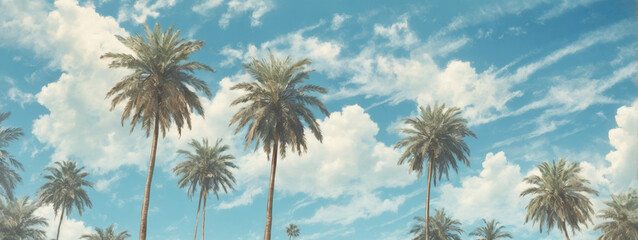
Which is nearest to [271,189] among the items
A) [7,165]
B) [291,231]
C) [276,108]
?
[276,108]

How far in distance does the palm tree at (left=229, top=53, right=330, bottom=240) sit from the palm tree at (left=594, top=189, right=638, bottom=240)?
43.0m

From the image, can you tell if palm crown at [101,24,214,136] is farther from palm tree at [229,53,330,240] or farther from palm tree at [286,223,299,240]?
palm tree at [286,223,299,240]

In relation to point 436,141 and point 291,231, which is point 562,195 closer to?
point 436,141

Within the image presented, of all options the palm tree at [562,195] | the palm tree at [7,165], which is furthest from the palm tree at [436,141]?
the palm tree at [7,165]

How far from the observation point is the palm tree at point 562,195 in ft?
176

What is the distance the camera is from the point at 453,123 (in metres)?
46.5

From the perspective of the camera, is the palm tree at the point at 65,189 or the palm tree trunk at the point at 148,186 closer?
the palm tree trunk at the point at 148,186

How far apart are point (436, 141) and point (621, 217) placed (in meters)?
28.6

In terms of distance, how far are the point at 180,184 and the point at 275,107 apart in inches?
1328

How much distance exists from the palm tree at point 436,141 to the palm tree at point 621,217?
954 inches

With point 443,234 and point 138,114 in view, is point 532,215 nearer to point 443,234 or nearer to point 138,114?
point 443,234

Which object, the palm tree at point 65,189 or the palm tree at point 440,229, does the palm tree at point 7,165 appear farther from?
the palm tree at point 440,229

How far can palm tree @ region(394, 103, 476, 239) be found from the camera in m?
46.5

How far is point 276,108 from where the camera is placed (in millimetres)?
33250
